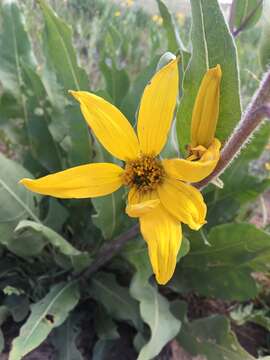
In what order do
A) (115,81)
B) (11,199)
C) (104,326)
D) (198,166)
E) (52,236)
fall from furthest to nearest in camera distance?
(115,81)
(104,326)
(11,199)
(52,236)
(198,166)

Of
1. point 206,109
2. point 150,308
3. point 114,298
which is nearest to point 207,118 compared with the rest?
point 206,109

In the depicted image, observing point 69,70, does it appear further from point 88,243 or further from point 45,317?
point 45,317

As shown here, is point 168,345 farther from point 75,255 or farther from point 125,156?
point 125,156

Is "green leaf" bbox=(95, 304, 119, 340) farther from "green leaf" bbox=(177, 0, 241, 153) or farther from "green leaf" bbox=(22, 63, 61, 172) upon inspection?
"green leaf" bbox=(177, 0, 241, 153)

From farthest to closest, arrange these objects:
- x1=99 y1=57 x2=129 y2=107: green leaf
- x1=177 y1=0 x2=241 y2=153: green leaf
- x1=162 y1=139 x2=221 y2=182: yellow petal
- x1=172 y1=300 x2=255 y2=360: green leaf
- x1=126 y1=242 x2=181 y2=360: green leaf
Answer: x1=99 y1=57 x2=129 y2=107: green leaf < x1=172 y1=300 x2=255 y2=360: green leaf < x1=126 y1=242 x2=181 y2=360: green leaf < x1=177 y1=0 x2=241 y2=153: green leaf < x1=162 y1=139 x2=221 y2=182: yellow petal

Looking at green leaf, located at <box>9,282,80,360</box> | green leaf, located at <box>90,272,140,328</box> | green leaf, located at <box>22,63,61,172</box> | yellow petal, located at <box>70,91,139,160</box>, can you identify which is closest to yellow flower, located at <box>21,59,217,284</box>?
yellow petal, located at <box>70,91,139,160</box>

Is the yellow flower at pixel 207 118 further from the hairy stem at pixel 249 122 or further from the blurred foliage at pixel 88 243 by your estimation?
the blurred foliage at pixel 88 243
